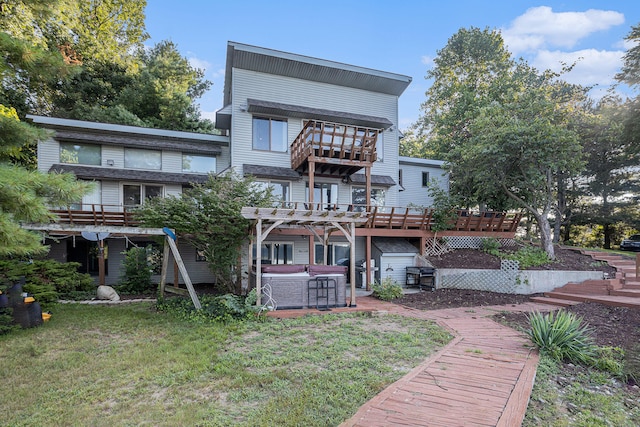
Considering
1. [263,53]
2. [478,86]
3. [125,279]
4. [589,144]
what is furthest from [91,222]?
[589,144]

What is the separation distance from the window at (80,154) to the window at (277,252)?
8002 mm

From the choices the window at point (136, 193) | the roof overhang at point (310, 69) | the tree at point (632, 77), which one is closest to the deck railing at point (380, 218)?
the window at point (136, 193)

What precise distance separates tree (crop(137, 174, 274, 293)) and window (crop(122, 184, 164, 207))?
4.13 m

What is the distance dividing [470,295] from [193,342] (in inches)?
374

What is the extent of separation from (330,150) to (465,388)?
402 inches

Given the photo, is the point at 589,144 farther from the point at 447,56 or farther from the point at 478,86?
the point at 447,56

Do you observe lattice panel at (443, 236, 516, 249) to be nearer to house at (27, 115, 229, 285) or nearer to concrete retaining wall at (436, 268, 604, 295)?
concrete retaining wall at (436, 268, 604, 295)

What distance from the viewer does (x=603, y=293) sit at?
9.94 metres

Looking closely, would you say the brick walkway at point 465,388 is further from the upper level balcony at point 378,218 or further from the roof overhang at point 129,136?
the roof overhang at point 129,136

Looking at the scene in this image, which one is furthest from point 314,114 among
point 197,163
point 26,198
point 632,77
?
point 632,77

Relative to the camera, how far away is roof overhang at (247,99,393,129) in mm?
13992

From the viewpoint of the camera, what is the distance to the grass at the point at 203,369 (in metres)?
3.47

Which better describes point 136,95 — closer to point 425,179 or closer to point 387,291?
point 425,179

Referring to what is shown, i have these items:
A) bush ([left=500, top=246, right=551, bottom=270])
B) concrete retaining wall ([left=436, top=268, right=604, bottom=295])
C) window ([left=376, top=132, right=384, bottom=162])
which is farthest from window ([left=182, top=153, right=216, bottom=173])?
bush ([left=500, top=246, right=551, bottom=270])
